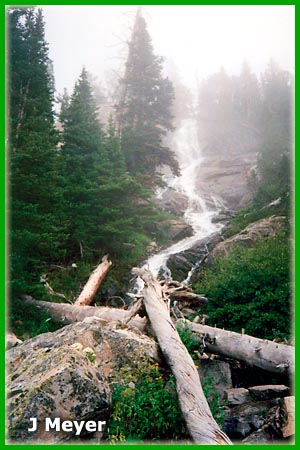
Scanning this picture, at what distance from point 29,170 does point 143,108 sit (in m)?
15.1

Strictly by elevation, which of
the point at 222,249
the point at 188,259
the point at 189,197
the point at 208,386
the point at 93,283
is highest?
the point at 189,197

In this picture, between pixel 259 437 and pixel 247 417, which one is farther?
pixel 247 417

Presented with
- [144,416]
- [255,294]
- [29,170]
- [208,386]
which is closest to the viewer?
[144,416]

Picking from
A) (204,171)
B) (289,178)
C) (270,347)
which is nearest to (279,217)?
(289,178)

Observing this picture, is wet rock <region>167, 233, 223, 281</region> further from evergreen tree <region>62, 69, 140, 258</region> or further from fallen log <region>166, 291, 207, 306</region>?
fallen log <region>166, 291, 207, 306</region>

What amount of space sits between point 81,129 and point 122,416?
14.9 m

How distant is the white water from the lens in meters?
16.7

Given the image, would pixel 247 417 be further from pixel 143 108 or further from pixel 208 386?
Result: pixel 143 108

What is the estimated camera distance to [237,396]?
6090mm

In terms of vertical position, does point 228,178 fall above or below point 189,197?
above

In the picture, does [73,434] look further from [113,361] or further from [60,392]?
[113,361]

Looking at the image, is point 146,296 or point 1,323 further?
point 146,296

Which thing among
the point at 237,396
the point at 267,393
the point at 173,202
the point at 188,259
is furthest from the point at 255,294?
the point at 173,202

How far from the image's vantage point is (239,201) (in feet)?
97.8
